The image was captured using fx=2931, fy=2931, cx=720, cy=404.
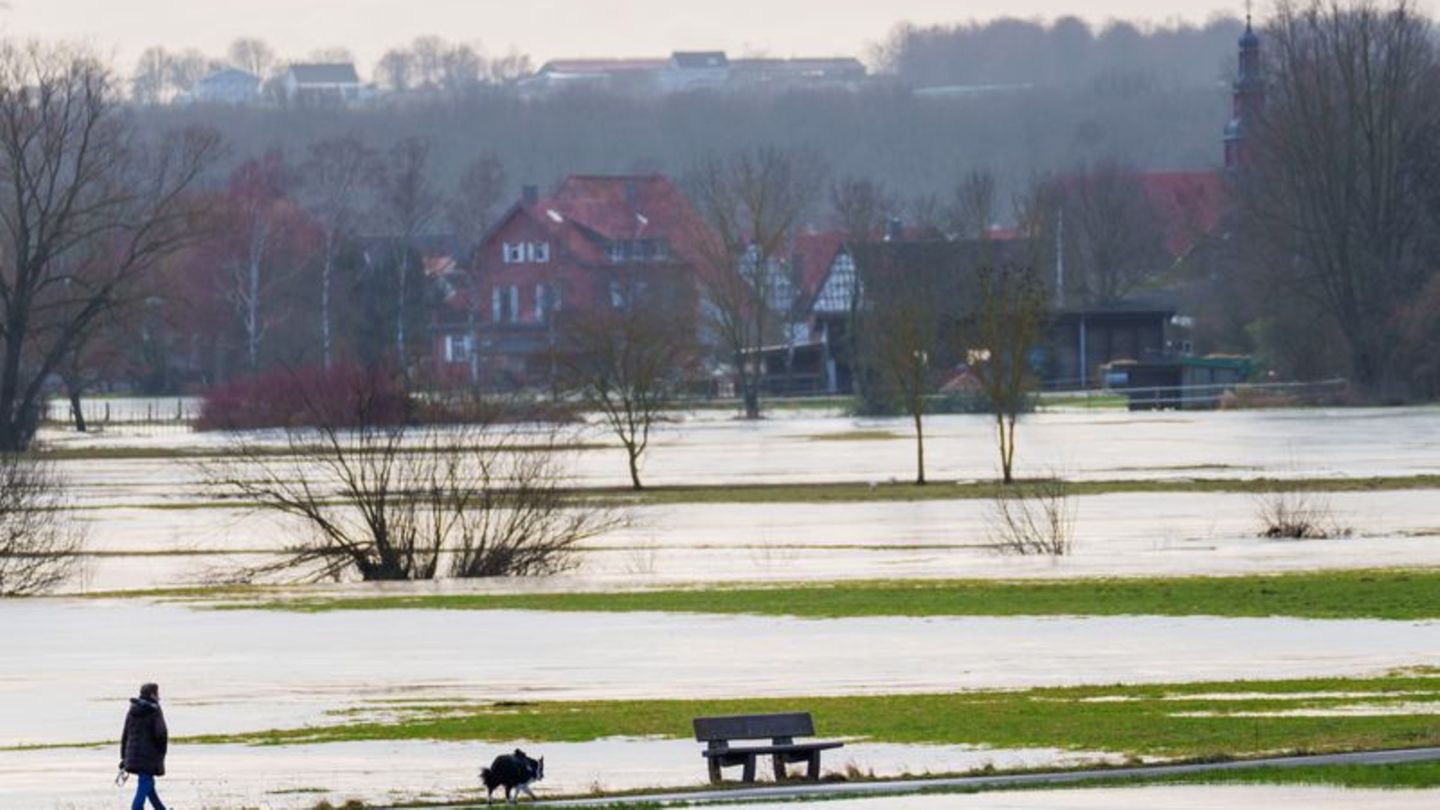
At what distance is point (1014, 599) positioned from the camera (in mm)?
43375

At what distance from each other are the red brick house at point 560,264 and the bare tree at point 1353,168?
36.3 metres

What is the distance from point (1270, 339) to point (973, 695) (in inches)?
4021

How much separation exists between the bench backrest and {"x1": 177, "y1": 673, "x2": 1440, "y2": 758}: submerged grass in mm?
2452

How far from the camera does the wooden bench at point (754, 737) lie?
25516mm

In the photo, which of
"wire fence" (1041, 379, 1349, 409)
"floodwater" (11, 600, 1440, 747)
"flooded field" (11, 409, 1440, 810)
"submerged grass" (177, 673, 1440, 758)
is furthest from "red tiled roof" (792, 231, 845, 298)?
"submerged grass" (177, 673, 1440, 758)

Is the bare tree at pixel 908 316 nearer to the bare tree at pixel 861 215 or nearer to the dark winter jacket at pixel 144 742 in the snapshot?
the bare tree at pixel 861 215

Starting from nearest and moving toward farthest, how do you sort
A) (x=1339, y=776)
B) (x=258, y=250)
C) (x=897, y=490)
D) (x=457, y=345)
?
1. (x=1339, y=776)
2. (x=897, y=490)
3. (x=258, y=250)
4. (x=457, y=345)

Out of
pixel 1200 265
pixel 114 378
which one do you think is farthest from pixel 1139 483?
pixel 1200 265

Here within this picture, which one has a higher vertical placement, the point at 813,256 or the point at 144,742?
the point at 813,256

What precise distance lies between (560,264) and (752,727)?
150m

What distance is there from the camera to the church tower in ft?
583

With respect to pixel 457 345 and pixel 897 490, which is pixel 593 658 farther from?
pixel 457 345

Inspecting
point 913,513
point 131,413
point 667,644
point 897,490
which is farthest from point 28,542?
point 131,413

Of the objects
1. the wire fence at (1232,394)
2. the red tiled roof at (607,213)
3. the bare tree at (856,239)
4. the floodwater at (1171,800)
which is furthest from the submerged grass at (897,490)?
the red tiled roof at (607,213)
